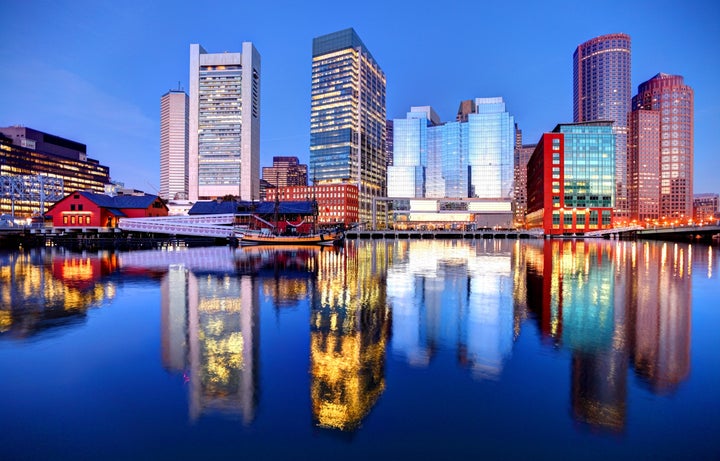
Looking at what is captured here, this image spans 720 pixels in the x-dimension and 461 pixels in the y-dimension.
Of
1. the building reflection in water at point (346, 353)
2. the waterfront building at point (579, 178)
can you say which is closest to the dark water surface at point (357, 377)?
the building reflection in water at point (346, 353)

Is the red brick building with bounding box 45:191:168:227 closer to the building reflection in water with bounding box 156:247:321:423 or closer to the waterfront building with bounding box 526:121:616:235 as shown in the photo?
the building reflection in water with bounding box 156:247:321:423

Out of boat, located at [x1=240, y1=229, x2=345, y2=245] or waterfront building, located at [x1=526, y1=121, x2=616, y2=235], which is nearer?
boat, located at [x1=240, y1=229, x2=345, y2=245]

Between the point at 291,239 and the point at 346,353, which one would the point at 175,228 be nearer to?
the point at 291,239

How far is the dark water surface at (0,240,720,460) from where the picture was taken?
7.34 m

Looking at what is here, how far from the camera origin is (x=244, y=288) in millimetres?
24031

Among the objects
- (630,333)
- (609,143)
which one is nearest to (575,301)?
(630,333)

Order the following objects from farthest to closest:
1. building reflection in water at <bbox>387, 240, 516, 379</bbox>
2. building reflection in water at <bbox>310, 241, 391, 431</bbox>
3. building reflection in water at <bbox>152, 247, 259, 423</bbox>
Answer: building reflection in water at <bbox>387, 240, 516, 379</bbox>
building reflection in water at <bbox>152, 247, 259, 423</bbox>
building reflection in water at <bbox>310, 241, 391, 431</bbox>

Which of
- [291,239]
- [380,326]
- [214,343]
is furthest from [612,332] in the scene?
[291,239]

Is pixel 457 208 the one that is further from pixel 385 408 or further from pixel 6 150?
pixel 6 150

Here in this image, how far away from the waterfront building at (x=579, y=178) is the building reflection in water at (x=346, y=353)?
132 meters

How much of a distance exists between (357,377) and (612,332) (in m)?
9.88

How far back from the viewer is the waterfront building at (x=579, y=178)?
136 meters

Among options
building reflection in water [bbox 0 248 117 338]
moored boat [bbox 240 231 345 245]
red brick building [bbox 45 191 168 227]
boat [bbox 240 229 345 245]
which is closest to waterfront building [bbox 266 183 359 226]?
red brick building [bbox 45 191 168 227]

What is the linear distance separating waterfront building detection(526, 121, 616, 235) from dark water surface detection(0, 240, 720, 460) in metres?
128
